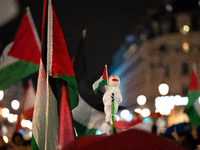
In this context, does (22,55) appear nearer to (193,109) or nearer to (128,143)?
(193,109)

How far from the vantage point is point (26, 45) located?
6.37 meters

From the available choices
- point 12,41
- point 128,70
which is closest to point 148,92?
point 128,70

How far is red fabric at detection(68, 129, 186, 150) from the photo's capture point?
1.10 m

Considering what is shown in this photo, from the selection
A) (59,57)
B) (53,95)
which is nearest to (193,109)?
(59,57)

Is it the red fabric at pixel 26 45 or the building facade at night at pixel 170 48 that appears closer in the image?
the red fabric at pixel 26 45

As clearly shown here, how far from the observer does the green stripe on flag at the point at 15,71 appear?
5.92 meters

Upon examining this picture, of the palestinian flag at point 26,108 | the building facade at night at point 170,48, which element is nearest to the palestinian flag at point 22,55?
the palestinian flag at point 26,108

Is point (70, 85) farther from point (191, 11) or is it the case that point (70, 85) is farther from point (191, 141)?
point (191, 11)

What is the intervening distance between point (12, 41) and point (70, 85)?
218 centimetres

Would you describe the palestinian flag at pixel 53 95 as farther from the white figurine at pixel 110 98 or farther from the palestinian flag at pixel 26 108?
the palestinian flag at pixel 26 108

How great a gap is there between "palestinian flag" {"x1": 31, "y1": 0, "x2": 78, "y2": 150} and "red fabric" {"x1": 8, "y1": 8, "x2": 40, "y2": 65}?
1.28 metres

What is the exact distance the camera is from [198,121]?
8117 mm

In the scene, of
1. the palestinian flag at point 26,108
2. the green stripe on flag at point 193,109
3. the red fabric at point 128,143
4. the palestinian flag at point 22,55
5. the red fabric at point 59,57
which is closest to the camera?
the red fabric at point 128,143

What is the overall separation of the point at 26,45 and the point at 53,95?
85.5 inches
